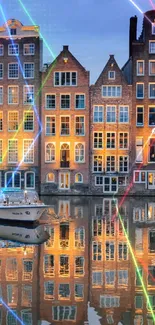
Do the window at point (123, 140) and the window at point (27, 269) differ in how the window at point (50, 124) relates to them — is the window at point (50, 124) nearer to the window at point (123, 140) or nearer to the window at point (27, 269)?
the window at point (123, 140)

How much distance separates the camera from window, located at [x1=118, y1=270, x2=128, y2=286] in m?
17.0

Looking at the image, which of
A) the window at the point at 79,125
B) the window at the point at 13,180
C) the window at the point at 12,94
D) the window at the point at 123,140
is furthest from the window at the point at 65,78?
the window at the point at 13,180

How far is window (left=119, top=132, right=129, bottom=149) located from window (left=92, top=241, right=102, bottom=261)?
98.6ft

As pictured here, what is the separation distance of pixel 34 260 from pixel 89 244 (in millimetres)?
4281

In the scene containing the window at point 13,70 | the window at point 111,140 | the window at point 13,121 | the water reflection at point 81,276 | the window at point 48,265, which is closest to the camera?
the water reflection at point 81,276

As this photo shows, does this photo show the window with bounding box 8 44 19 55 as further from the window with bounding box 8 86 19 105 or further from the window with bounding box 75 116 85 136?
the window with bounding box 75 116 85 136

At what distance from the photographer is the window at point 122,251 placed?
812 inches

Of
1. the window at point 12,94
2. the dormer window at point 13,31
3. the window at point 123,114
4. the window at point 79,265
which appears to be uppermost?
the dormer window at point 13,31

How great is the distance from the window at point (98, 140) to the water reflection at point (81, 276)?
24481 mm

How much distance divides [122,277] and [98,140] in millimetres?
36505

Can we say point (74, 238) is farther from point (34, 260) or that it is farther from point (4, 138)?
point (4, 138)

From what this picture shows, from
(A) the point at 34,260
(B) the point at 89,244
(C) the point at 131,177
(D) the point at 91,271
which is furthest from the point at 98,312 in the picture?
(C) the point at 131,177

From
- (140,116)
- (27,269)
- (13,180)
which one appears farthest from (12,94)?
(27,269)

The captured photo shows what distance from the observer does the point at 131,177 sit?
52781mm
